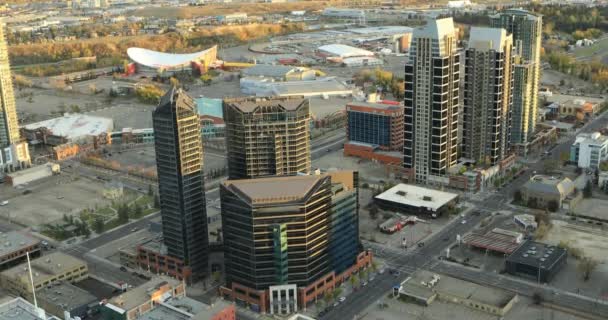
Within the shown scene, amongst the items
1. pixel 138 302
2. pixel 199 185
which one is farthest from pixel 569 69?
pixel 138 302

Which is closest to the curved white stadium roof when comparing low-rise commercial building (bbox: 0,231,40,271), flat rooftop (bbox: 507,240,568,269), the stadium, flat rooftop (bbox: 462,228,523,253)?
the stadium

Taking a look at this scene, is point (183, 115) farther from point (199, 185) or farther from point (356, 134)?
point (356, 134)

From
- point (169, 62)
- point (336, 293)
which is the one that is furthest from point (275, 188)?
point (169, 62)

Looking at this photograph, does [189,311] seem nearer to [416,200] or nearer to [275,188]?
[275,188]

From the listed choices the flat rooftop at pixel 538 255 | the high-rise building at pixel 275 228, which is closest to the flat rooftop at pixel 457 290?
the flat rooftop at pixel 538 255

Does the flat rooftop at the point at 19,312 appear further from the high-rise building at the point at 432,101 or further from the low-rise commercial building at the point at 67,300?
the high-rise building at the point at 432,101

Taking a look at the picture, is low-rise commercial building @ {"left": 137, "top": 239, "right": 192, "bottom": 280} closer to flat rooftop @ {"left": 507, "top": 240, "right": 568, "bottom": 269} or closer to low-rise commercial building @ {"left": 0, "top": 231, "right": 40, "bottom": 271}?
low-rise commercial building @ {"left": 0, "top": 231, "right": 40, "bottom": 271}

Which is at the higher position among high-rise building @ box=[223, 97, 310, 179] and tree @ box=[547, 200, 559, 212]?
high-rise building @ box=[223, 97, 310, 179]
